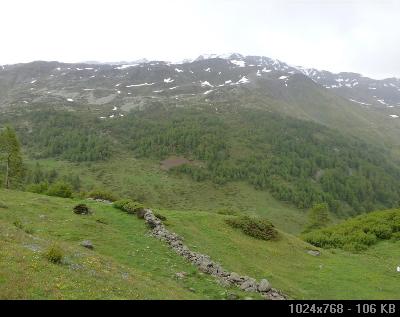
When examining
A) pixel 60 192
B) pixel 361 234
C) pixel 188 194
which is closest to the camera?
pixel 361 234

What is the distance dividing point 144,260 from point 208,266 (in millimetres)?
5015

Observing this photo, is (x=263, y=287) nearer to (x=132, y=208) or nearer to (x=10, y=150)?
(x=132, y=208)

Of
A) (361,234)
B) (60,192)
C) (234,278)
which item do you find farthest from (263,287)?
(60,192)

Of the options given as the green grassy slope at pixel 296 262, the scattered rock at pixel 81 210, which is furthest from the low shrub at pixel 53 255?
the scattered rock at pixel 81 210

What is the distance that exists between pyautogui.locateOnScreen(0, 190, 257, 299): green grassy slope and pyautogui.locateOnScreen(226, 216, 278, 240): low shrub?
11907 mm

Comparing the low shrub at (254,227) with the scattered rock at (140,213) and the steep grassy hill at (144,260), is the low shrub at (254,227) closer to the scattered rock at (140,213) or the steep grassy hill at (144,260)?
the steep grassy hill at (144,260)

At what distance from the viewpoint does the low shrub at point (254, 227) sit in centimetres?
4353

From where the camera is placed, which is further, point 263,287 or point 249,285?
point 249,285

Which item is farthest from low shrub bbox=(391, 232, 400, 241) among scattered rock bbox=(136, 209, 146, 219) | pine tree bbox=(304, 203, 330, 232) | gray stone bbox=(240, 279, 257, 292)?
pine tree bbox=(304, 203, 330, 232)

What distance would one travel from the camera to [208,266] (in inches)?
1182

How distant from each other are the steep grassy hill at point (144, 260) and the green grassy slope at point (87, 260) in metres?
0.05
